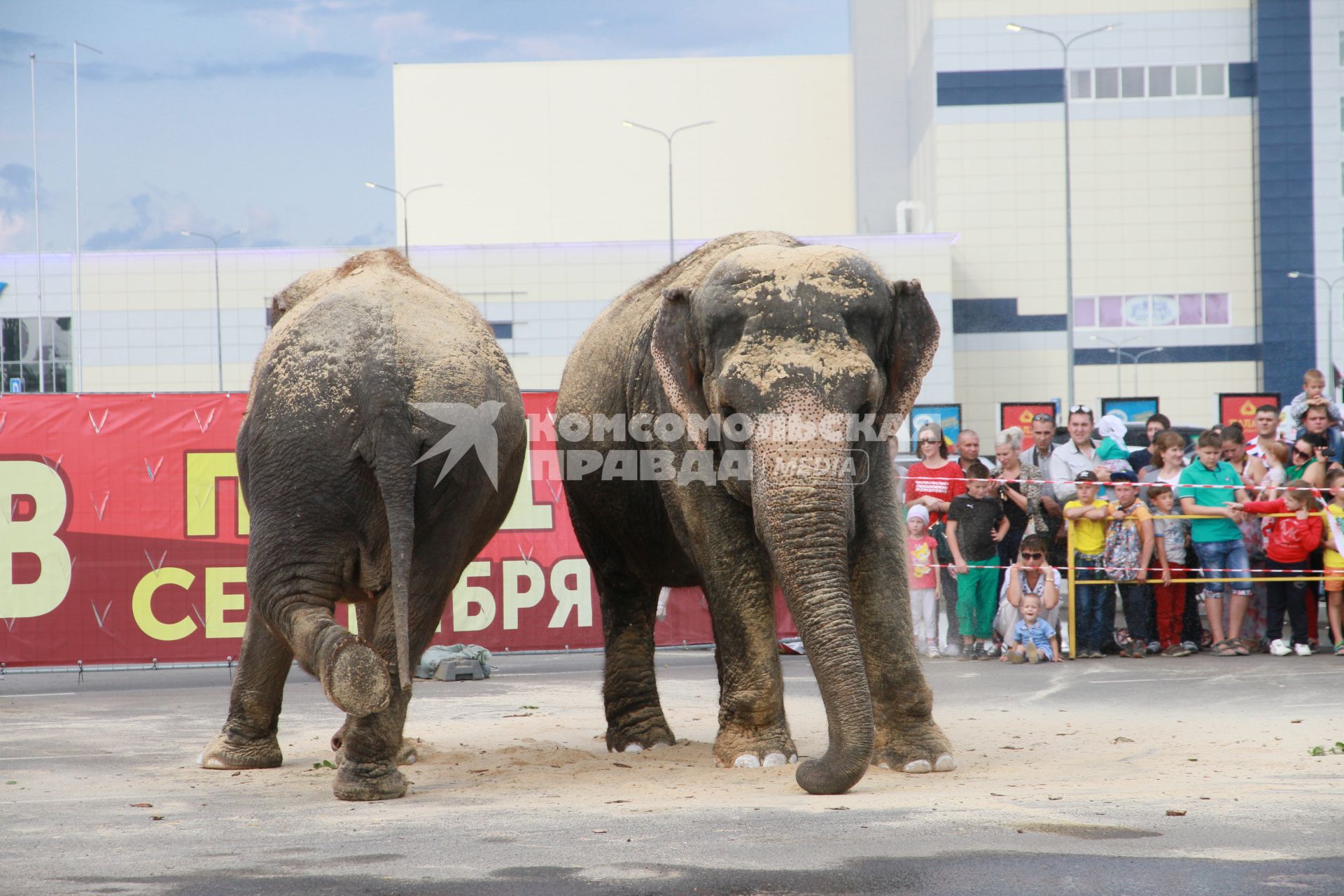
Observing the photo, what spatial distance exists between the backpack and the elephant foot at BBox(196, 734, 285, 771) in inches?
346

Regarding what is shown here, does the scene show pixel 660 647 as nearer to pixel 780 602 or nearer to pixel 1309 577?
pixel 780 602

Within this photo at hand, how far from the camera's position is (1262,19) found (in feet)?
200

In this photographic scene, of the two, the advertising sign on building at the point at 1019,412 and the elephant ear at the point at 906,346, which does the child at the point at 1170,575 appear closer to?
the elephant ear at the point at 906,346

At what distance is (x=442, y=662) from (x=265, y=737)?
544 centimetres

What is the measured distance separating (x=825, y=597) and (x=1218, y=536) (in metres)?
8.87

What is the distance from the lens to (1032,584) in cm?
1473

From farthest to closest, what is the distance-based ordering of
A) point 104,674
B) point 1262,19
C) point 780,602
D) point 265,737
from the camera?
point 1262,19 → point 780,602 → point 104,674 → point 265,737

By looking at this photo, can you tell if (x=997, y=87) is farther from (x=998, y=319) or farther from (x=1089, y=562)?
(x=1089, y=562)

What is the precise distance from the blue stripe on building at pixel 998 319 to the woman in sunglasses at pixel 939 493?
1872 inches

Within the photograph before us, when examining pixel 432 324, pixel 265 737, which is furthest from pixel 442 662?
pixel 432 324

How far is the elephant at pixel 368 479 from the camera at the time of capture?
7.20 m

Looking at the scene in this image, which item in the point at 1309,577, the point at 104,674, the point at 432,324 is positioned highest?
the point at 432,324

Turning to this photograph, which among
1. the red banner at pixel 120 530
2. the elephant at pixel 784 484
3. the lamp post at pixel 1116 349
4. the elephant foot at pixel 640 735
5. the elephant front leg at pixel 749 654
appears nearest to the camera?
the elephant at pixel 784 484

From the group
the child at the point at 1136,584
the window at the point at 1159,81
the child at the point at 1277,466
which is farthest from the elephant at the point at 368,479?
the window at the point at 1159,81
